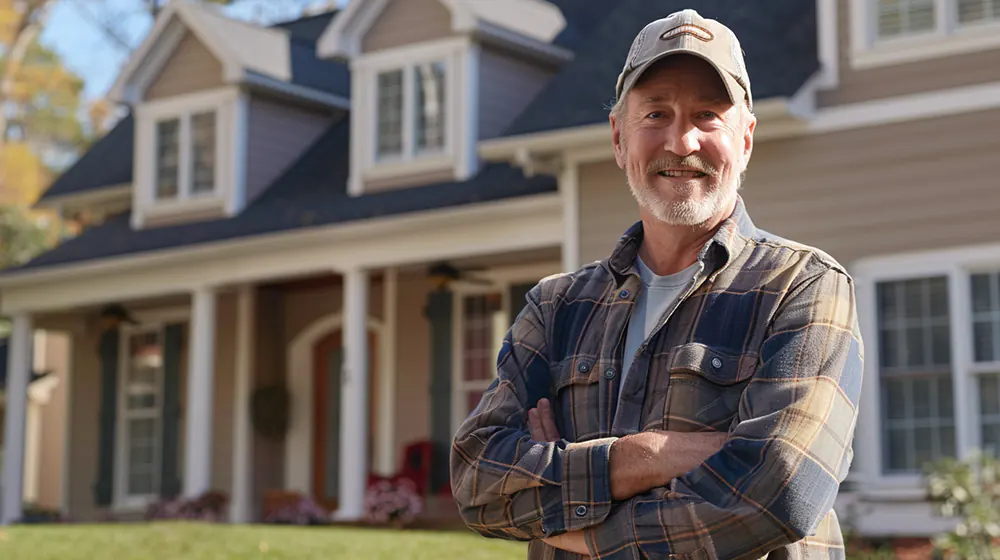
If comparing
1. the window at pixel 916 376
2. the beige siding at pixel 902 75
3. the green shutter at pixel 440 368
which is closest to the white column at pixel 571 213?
the beige siding at pixel 902 75

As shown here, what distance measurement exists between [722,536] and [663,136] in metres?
0.76

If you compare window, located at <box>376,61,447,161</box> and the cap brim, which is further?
window, located at <box>376,61,447,161</box>

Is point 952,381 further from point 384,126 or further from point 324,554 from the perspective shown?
point 384,126

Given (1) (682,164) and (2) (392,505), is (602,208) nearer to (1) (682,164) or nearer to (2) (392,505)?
(2) (392,505)

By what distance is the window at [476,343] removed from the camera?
49.4 feet

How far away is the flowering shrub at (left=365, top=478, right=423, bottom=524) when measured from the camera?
14.0 meters

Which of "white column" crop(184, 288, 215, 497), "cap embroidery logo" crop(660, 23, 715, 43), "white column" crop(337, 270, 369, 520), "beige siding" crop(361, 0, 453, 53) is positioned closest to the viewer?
"cap embroidery logo" crop(660, 23, 715, 43)

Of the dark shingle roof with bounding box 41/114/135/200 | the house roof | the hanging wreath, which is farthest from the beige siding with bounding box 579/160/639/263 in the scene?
the dark shingle roof with bounding box 41/114/135/200

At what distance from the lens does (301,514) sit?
1491 cm

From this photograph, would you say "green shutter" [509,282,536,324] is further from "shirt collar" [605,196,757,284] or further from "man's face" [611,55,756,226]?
"man's face" [611,55,756,226]

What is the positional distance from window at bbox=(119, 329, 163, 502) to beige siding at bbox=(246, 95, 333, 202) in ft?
10.0

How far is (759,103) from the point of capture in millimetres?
10453

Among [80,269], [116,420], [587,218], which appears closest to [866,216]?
[587,218]

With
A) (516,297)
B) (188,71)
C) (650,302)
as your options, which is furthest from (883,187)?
(188,71)
